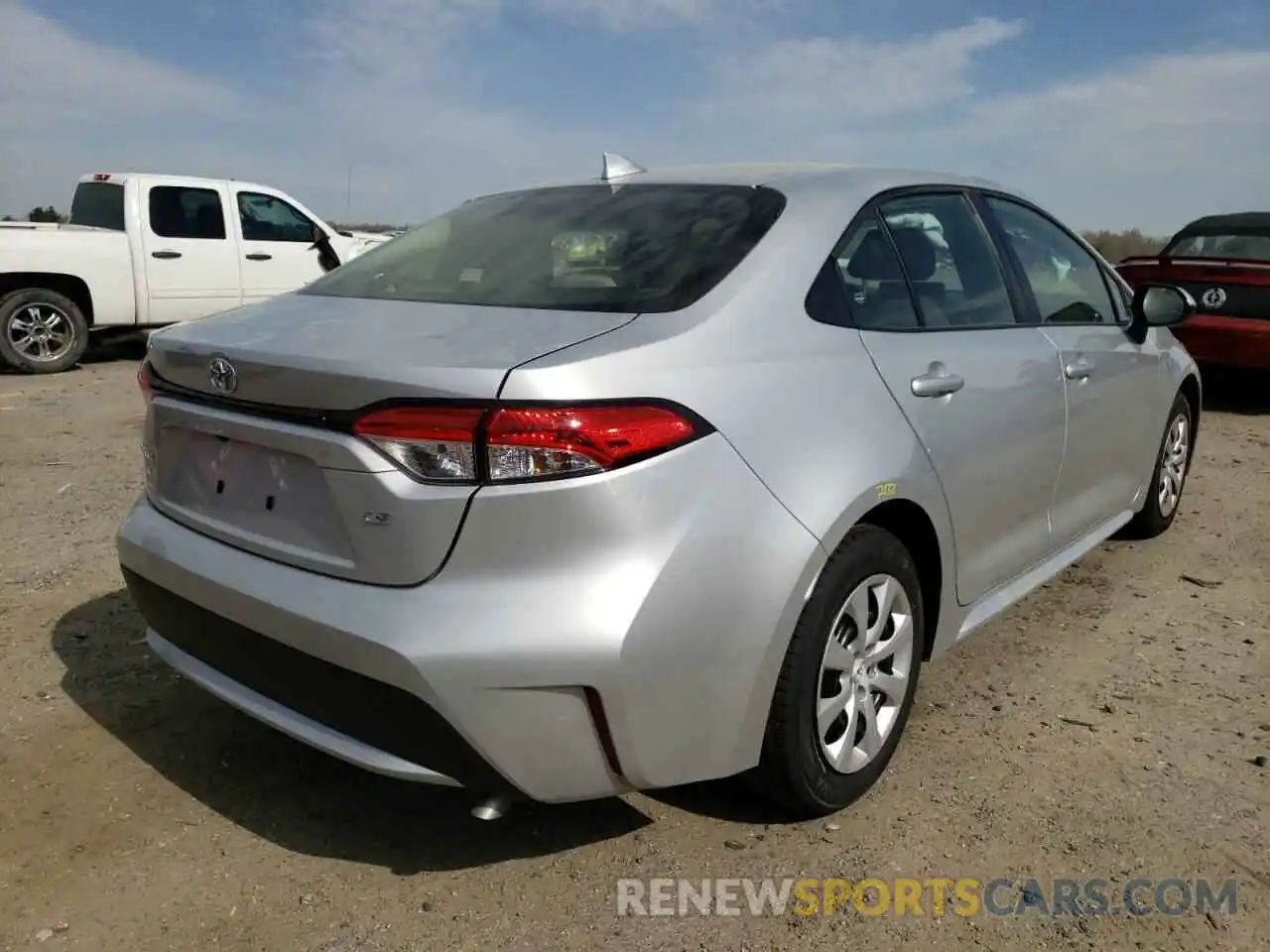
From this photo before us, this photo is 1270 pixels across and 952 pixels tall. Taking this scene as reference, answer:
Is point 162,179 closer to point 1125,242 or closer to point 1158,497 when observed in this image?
point 1158,497

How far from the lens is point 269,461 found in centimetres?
221

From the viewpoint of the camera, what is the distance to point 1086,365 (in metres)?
3.61

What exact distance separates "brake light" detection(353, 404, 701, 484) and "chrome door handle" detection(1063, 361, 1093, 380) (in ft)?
6.61

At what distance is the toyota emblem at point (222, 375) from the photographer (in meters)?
2.25

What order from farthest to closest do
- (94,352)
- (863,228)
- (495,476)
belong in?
(94,352) → (863,228) → (495,476)

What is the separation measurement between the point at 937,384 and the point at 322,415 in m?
1.54

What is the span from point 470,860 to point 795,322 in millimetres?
1438

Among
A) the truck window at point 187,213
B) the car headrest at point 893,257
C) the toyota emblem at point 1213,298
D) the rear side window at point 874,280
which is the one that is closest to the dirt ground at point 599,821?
the rear side window at point 874,280

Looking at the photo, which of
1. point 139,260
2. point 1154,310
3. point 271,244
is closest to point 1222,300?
point 1154,310

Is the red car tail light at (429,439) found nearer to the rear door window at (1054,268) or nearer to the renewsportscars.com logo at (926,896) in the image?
the renewsportscars.com logo at (926,896)

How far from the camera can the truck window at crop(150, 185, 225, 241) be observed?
1044 cm

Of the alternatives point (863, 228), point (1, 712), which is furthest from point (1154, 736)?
point (1, 712)

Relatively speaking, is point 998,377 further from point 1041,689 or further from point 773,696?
point 773,696

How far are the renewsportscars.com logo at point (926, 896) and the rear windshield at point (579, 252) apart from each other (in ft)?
4.18
